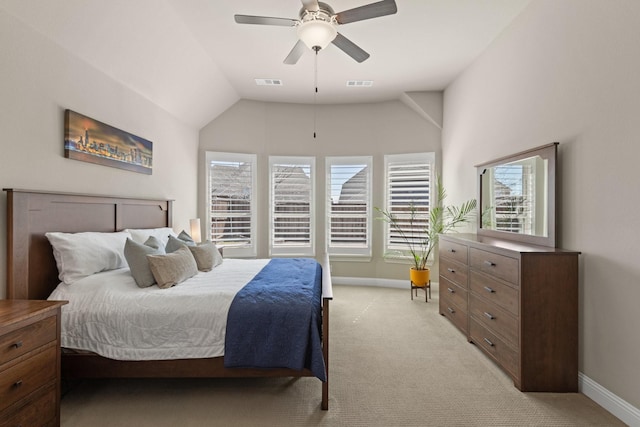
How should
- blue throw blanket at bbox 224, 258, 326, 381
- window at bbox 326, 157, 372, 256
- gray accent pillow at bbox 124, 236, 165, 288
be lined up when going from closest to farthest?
blue throw blanket at bbox 224, 258, 326, 381 < gray accent pillow at bbox 124, 236, 165, 288 < window at bbox 326, 157, 372, 256

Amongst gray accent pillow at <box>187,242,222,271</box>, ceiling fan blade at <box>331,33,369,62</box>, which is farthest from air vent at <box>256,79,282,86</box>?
gray accent pillow at <box>187,242,222,271</box>

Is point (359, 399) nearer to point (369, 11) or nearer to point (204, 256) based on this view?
point (204, 256)

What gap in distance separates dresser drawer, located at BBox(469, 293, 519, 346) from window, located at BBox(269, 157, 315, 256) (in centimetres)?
302

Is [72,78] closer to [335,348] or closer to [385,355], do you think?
[335,348]

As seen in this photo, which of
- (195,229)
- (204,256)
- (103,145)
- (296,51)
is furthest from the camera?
(195,229)

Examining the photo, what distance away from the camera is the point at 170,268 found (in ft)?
8.59

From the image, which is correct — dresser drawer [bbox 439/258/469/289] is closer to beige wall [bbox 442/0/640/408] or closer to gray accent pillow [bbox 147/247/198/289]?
beige wall [bbox 442/0/640/408]

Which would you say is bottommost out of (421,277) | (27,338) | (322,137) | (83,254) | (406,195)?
(421,277)

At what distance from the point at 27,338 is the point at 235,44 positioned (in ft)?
10.9

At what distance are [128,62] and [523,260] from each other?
4014 millimetres

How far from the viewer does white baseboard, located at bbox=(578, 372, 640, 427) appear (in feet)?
6.52

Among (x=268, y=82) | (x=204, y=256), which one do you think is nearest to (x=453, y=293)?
(x=204, y=256)

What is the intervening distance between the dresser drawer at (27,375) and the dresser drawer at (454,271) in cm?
347

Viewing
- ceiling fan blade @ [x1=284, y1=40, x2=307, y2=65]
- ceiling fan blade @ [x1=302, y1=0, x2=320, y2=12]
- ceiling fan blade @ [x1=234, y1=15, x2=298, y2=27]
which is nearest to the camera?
ceiling fan blade @ [x1=302, y1=0, x2=320, y2=12]
